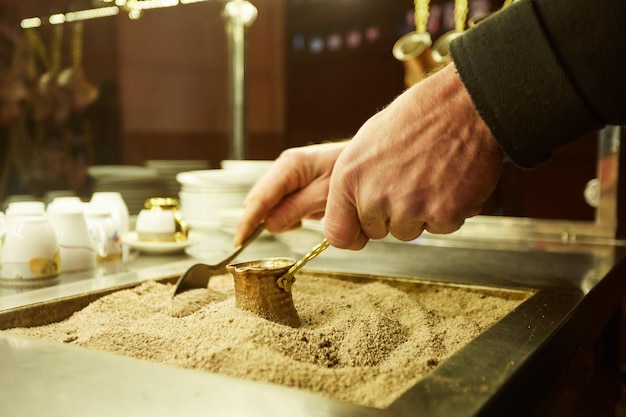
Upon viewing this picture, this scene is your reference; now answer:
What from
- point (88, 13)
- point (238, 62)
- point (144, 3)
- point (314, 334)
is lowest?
point (314, 334)

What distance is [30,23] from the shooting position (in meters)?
2.56

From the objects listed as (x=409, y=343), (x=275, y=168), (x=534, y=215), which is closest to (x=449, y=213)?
(x=409, y=343)

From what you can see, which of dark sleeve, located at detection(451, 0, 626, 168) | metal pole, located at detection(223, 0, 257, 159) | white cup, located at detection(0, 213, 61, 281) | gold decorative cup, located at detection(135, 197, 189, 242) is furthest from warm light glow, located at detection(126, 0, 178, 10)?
dark sleeve, located at detection(451, 0, 626, 168)

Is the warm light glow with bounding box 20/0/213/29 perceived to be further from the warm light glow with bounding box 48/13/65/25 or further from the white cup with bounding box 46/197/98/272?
the white cup with bounding box 46/197/98/272

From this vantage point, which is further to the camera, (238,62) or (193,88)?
(193,88)

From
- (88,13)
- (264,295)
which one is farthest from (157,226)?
(88,13)

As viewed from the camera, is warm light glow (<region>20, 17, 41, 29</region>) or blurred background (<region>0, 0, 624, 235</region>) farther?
blurred background (<region>0, 0, 624, 235</region>)

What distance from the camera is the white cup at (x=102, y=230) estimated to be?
1498mm

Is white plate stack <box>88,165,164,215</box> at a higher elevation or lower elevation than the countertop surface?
higher

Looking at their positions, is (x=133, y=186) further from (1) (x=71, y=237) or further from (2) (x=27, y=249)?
(2) (x=27, y=249)

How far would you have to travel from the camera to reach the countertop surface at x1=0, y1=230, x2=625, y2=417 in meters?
0.56

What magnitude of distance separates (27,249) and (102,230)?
26cm

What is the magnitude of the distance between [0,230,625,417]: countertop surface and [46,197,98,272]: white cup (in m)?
0.05

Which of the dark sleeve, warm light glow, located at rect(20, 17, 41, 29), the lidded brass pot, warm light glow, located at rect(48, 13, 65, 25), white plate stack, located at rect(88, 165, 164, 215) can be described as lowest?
the lidded brass pot
